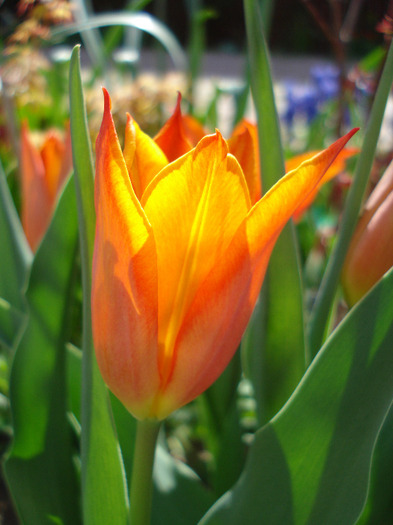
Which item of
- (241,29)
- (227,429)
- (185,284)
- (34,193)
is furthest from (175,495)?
(241,29)

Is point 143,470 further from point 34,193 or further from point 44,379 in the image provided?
point 34,193

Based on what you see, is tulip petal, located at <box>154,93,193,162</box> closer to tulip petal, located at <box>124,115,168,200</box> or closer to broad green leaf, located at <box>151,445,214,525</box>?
tulip petal, located at <box>124,115,168,200</box>

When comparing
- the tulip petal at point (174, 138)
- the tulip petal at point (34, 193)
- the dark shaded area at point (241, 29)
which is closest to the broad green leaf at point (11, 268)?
the tulip petal at point (34, 193)

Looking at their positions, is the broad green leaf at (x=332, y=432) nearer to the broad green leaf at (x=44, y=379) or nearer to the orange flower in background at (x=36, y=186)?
the broad green leaf at (x=44, y=379)

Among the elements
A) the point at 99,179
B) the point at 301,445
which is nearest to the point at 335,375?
the point at 301,445

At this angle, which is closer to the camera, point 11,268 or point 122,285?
point 122,285

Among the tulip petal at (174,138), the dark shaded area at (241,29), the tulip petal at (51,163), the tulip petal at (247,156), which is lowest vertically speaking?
the tulip petal at (51,163)
